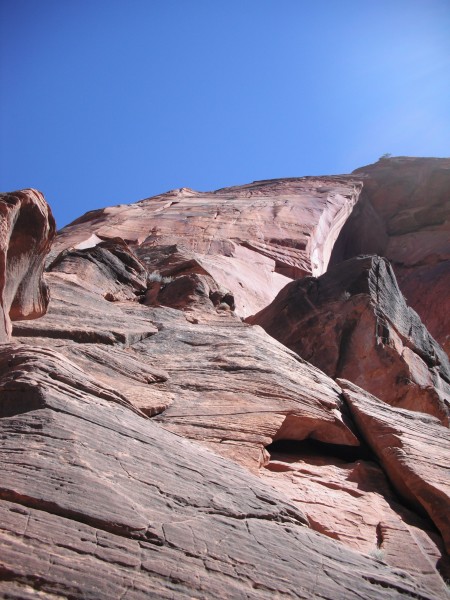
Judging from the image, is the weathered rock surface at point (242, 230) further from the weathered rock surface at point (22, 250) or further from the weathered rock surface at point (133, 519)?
the weathered rock surface at point (133, 519)

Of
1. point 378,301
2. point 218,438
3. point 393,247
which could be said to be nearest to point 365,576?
point 218,438

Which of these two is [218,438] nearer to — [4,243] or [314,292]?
[4,243]

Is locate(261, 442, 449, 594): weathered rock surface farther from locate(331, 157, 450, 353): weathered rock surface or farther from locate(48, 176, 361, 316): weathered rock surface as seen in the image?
locate(331, 157, 450, 353): weathered rock surface

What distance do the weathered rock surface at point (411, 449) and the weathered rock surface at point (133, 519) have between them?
204 centimetres

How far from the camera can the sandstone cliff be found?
462 centimetres

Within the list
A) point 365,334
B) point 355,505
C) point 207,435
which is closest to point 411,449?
point 355,505

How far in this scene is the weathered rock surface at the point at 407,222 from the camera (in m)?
32.2

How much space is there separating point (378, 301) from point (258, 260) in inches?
374

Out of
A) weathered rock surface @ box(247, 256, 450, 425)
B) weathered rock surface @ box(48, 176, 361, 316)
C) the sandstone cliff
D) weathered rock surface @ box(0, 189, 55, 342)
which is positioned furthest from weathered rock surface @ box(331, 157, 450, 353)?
weathered rock surface @ box(0, 189, 55, 342)

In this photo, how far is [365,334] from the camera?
14930 millimetres

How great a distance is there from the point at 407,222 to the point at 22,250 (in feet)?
112

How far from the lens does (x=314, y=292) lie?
17.2m

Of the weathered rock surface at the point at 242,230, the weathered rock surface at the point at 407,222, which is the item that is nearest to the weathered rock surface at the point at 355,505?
the weathered rock surface at the point at 242,230

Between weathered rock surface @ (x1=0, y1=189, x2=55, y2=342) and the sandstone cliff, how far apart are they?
0.11 ft
